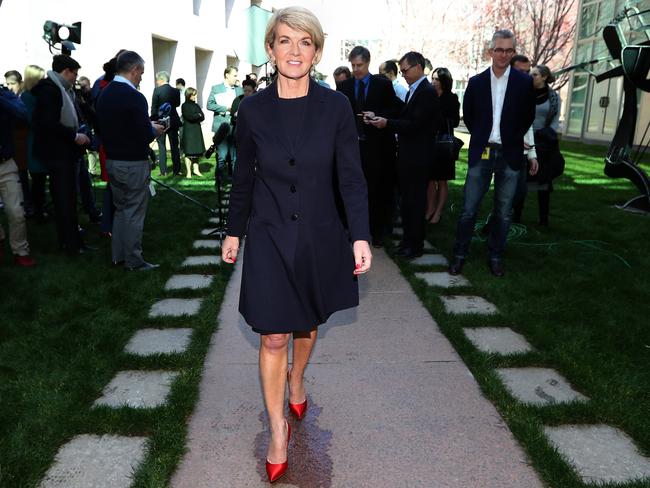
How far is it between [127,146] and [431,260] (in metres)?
3.28

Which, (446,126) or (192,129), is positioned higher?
(446,126)

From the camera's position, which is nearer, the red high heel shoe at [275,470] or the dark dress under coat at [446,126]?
the red high heel shoe at [275,470]

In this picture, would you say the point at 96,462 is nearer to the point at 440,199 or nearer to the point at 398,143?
the point at 398,143

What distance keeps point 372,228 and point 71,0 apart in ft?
36.7

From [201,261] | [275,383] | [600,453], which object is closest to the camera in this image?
[275,383]

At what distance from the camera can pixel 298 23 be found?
2312 millimetres

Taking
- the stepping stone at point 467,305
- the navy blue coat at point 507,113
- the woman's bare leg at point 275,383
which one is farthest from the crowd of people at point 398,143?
the woman's bare leg at point 275,383

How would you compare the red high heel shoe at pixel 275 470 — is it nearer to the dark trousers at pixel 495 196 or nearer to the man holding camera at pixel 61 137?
the dark trousers at pixel 495 196

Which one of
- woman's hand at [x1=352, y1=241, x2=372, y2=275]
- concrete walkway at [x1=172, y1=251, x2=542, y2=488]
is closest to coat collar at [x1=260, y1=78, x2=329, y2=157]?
woman's hand at [x1=352, y1=241, x2=372, y2=275]

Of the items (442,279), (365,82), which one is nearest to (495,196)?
(442,279)

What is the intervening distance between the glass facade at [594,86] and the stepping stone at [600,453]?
64.8 feet

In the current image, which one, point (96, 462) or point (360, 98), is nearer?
point (96, 462)

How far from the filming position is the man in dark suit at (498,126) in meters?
5.07

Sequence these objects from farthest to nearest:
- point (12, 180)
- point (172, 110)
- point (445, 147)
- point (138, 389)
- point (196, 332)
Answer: point (172, 110) → point (445, 147) → point (12, 180) → point (196, 332) → point (138, 389)
